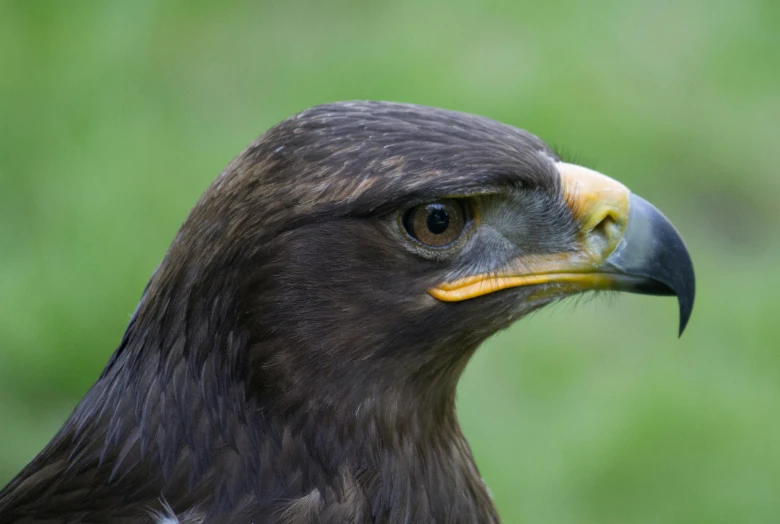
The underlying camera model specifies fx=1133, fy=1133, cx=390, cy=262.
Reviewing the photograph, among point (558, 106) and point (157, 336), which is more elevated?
point (157, 336)


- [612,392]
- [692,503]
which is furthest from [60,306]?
[692,503]

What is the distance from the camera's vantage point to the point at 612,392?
5930 millimetres

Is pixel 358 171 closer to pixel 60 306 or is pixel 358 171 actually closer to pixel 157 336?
pixel 157 336

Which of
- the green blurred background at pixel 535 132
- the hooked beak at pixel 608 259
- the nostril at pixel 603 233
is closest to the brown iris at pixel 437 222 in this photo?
the hooked beak at pixel 608 259

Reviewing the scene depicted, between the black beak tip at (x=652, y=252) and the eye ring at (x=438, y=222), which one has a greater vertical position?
the eye ring at (x=438, y=222)

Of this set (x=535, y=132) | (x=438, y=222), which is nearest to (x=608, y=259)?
(x=438, y=222)

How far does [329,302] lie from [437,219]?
0.35 m

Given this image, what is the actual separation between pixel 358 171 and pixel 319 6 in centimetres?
563

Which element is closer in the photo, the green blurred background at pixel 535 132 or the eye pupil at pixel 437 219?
the eye pupil at pixel 437 219

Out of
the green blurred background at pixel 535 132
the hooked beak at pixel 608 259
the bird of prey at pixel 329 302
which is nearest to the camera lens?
the bird of prey at pixel 329 302

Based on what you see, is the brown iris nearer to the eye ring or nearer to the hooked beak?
the eye ring

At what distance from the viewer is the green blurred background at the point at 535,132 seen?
221 inches

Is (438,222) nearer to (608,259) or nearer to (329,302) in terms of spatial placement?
(329,302)

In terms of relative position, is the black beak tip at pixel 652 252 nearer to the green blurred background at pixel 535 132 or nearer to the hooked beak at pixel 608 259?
the hooked beak at pixel 608 259
